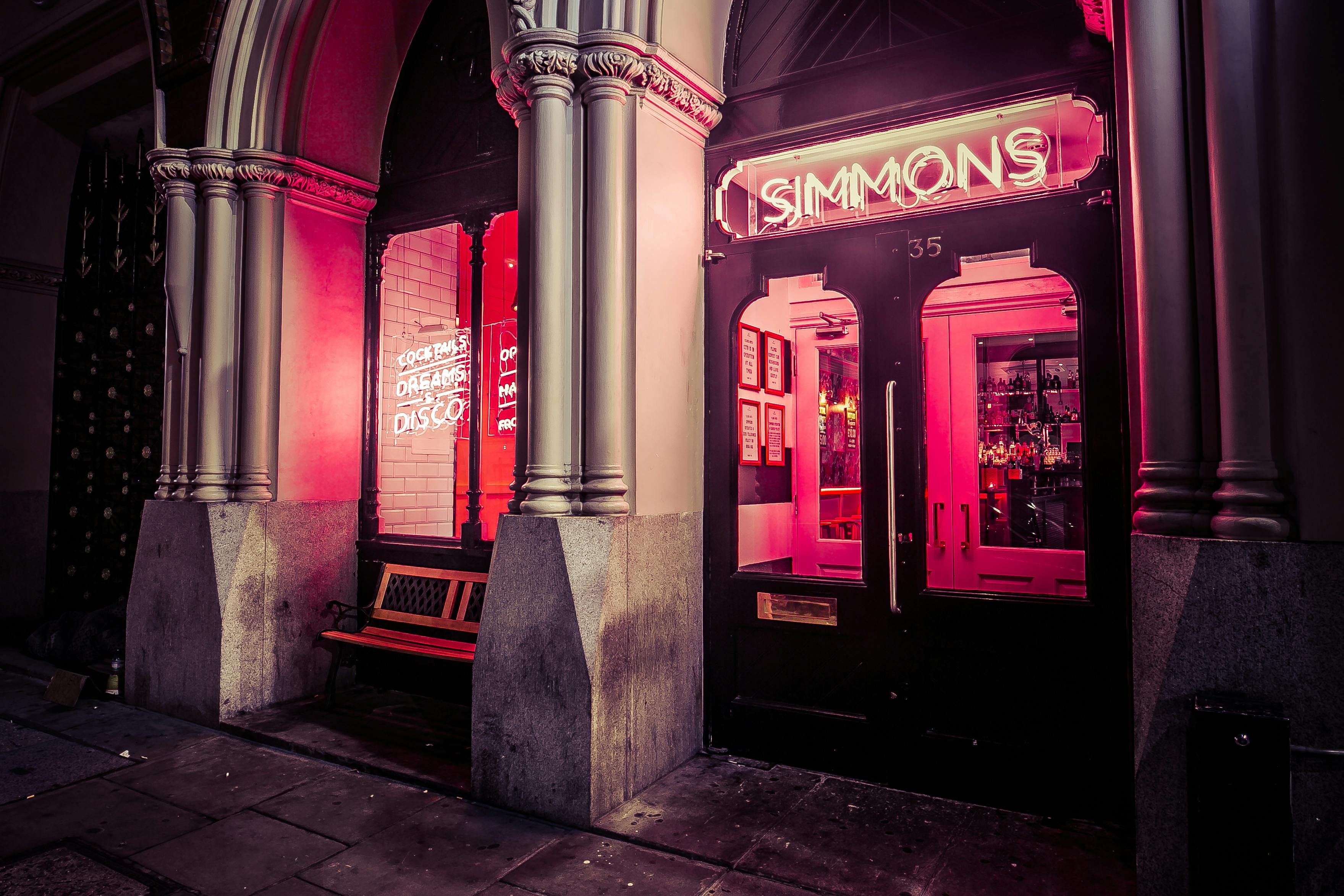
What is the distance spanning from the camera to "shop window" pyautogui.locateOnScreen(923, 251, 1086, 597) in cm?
526

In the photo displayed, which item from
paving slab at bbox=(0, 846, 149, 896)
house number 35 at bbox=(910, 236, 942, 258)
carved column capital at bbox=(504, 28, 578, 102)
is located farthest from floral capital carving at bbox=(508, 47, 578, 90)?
paving slab at bbox=(0, 846, 149, 896)

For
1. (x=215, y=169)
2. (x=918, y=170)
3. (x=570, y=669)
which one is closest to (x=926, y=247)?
(x=918, y=170)

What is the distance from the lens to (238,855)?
3553 millimetres

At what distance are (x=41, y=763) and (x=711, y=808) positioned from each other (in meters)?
4.06

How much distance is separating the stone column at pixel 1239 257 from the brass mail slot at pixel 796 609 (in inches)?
84.2

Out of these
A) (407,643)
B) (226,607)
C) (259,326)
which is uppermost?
(259,326)

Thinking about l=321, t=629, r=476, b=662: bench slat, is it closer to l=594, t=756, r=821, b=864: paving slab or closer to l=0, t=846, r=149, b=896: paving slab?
l=594, t=756, r=821, b=864: paving slab

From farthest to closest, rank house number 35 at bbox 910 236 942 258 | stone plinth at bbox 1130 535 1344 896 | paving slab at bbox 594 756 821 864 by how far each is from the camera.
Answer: house number 35 at bbox 910 236 942 258 < paving slab at bbox 594 756 821 864 < stone plinth at bbox 1130 535 1344 896

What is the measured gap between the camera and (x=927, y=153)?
170 inches

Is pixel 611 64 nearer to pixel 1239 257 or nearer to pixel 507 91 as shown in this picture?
pixel 507 91

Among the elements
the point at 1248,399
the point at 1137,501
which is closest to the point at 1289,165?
the point at 1248,399

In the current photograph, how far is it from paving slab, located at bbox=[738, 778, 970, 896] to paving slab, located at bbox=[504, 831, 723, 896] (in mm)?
254

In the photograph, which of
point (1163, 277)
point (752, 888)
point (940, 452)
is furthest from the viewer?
point (940, 452)

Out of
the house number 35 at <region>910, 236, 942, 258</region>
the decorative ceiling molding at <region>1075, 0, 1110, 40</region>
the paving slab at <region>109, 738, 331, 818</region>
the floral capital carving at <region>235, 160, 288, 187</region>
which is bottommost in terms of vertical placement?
the paving slab at <region>109, 738, 331, 818</region>
